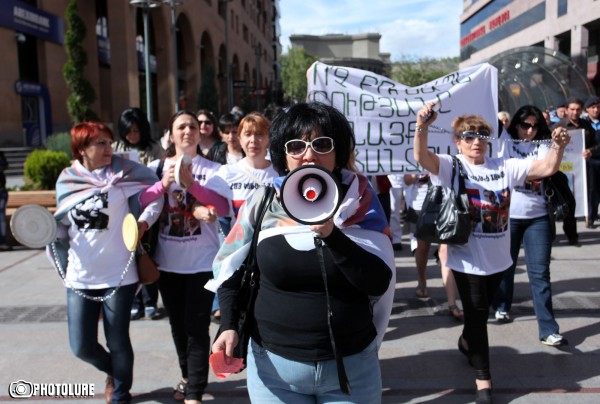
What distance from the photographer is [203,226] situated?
13.2 ft

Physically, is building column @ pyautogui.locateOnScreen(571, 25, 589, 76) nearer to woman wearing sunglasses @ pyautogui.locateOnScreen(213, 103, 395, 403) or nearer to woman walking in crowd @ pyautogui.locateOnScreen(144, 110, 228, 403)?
woman walking in crowd @ pyautogui.locateOnScreen(144, 110, 228, 403)

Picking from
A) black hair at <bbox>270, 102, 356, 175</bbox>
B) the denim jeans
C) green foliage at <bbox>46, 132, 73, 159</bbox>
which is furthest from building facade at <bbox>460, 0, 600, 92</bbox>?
black hair at <bbox>270, 102, 356, 175</bbox>

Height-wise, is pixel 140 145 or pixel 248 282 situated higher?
pixel 140 145

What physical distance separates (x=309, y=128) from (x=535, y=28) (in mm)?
38499

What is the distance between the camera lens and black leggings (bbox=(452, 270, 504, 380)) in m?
3.92

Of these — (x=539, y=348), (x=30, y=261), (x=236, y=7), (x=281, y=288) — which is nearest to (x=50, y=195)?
(x=30, y=261)

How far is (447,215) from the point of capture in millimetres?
4059

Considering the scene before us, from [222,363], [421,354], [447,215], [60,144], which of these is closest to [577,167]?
[421,354]

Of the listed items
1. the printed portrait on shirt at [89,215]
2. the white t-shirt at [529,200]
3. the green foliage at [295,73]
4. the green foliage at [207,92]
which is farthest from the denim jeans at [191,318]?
the green foliage at [295,73]

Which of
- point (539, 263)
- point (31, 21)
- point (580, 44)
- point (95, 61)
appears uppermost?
point (31, 21)

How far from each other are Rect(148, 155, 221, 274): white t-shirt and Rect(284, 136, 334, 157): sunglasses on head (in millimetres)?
1785

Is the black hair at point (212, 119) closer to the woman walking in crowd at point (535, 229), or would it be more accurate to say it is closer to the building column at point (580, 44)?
the woman walking in crowd at point (535, 229)

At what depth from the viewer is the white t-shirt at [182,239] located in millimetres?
3904

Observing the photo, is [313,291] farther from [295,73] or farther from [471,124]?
[295,73]
